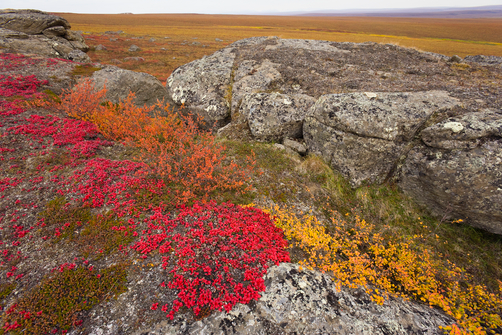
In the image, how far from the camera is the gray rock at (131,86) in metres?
18.0

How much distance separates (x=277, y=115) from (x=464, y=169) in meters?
9.55

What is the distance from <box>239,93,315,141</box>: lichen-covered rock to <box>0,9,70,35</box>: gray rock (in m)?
38.1

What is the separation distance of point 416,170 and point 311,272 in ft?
26.3

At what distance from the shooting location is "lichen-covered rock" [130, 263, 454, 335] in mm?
5664

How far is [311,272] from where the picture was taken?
285 inches

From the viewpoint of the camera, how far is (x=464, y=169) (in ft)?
31.6

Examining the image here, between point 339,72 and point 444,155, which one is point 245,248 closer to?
point 444,155

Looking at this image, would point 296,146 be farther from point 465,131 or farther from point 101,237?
point 101,237

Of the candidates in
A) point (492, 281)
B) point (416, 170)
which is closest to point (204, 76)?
point (416, 170)

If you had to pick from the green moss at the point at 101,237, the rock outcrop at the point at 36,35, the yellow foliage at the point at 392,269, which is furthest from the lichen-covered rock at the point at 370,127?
the rock outcrop at the point at 36,35

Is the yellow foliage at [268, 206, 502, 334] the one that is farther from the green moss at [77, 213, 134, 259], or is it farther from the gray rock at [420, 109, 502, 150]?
the green moss at [77, 213, 134, 259]

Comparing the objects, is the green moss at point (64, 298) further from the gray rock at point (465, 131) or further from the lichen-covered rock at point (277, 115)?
the gray rock at point (465, 131)

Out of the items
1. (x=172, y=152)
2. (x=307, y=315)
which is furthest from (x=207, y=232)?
(x=172, y=152)

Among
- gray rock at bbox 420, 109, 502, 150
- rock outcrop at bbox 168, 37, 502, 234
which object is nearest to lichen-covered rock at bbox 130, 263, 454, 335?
rock outcrop at bbox 168, 37, 502, 234
